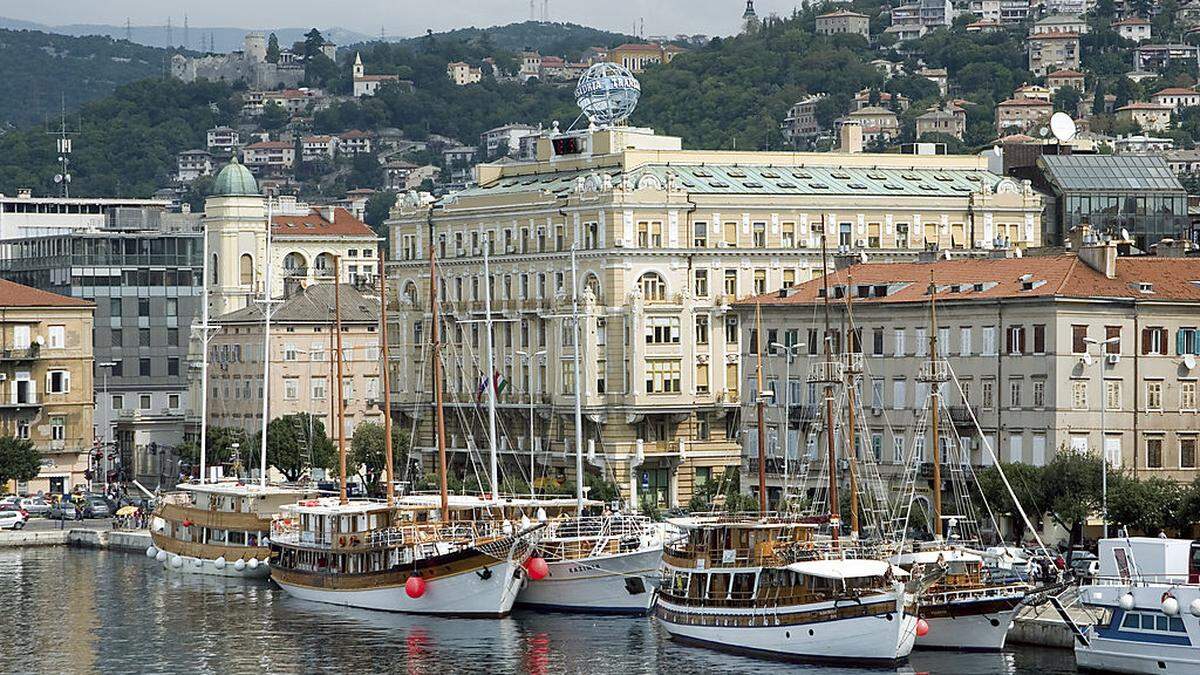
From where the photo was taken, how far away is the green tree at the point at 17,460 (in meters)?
155

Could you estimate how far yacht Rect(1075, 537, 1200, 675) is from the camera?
85.6 metres

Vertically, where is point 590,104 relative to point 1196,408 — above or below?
above

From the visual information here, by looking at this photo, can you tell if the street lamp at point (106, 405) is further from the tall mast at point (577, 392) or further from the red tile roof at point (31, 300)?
the tall mast at point (577, 392)

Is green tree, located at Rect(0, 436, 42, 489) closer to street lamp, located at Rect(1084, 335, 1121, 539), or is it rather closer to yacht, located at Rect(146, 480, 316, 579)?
yacht, located at Rect(146, 480, 316, 579)

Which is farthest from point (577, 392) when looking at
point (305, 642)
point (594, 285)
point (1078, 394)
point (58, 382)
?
point (58, 382)

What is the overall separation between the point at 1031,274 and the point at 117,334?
88.0 m

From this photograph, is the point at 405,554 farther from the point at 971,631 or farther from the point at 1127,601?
the point at 1127,601

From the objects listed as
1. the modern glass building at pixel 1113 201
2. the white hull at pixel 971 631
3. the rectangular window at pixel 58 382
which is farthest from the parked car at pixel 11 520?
the white hull at pixel 971 631

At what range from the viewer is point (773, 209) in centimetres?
14462

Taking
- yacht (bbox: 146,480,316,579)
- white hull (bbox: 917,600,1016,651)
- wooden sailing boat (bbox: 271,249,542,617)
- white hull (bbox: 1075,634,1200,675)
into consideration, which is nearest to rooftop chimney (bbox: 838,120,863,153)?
yacht (bbox: 146,480,316,579)

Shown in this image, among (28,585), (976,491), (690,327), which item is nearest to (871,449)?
(976,491)

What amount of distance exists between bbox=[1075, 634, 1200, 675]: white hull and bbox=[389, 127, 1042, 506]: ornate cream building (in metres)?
50.9

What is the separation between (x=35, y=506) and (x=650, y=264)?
113 ft

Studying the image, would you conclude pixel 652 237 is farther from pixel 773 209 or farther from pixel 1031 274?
pixel 1031 274
